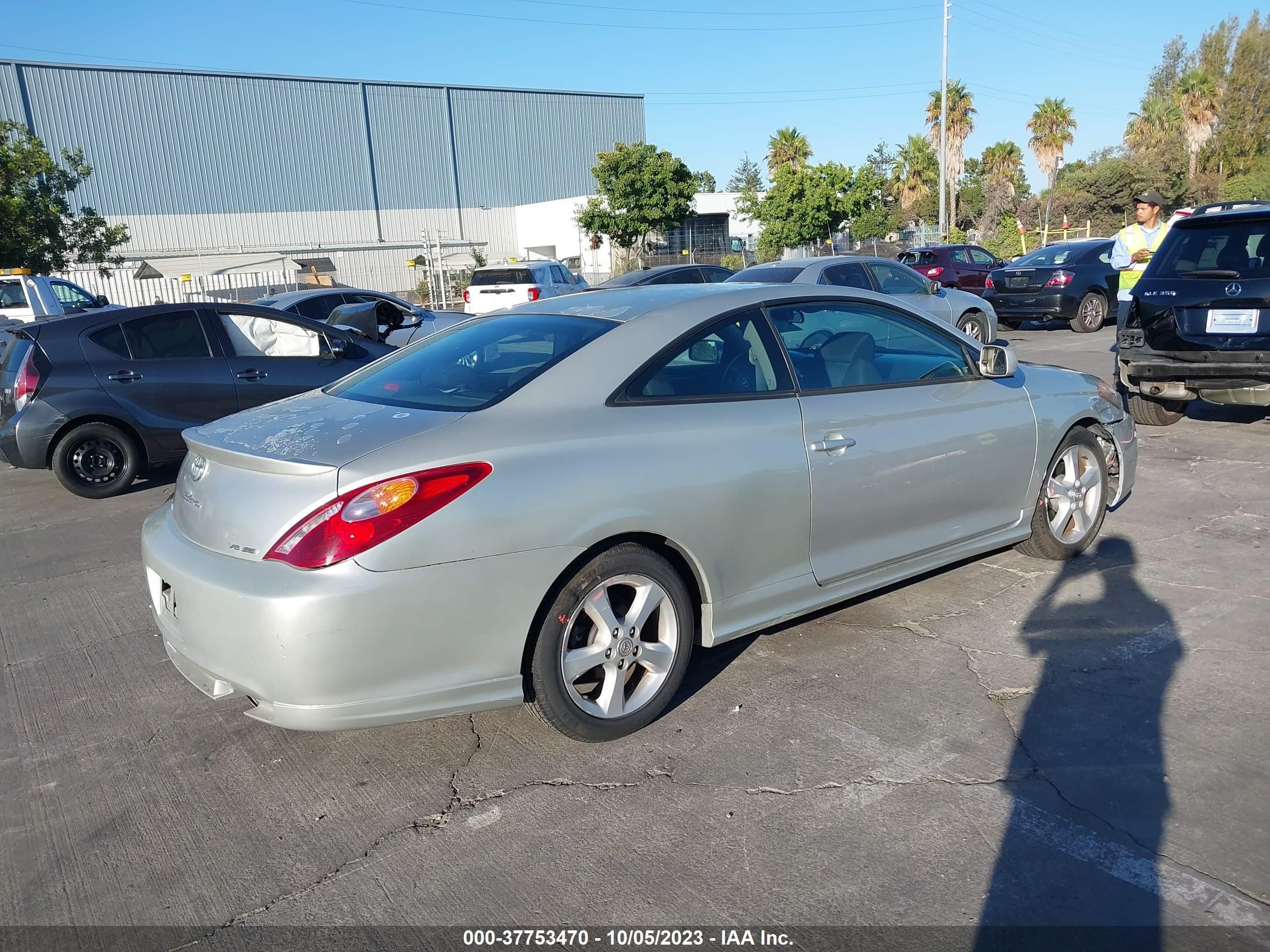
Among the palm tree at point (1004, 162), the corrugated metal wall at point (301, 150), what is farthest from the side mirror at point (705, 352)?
the palm tree at point (1004, 162)

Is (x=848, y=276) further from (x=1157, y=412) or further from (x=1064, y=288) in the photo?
(x=1064, y=288)

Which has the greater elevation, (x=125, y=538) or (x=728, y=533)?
(x=728, y=533)

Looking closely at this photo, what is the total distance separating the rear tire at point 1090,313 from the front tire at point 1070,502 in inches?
501

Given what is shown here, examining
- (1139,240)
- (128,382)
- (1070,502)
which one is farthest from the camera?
(1139,240)

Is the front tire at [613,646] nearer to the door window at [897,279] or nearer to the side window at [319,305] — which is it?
the door window at [897,279]

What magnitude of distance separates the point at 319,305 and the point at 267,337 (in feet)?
19.9

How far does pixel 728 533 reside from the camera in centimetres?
365

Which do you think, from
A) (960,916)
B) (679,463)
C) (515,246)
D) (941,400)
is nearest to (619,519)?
(679,463)

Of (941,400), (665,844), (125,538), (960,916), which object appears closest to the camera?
(960,916)

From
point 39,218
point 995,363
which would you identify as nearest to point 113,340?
point 995,363

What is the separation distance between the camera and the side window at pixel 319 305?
14000mm

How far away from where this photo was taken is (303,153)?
48.9 m

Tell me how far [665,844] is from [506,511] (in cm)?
112

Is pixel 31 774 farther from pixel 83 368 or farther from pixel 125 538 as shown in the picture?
pixel 83 368
